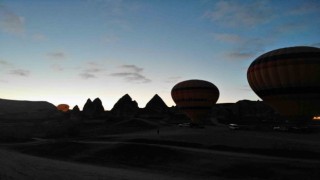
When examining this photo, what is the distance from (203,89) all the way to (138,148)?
120 ft

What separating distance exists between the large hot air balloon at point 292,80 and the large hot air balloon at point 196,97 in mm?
20204

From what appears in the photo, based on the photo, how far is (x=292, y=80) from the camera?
4847cm

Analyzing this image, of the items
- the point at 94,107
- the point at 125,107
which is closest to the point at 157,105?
the point at 125,107

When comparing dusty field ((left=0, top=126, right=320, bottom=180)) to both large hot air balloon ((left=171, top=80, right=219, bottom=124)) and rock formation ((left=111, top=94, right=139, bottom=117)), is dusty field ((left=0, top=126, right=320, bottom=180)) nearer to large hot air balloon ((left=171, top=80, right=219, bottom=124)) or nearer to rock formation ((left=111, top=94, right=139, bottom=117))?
large hot air balloon ((left=171, top=80, right=219, bottom=124))

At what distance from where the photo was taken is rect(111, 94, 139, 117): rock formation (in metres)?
133

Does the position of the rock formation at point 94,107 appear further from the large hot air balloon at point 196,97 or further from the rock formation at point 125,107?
the large hot air balloon at point 196,97

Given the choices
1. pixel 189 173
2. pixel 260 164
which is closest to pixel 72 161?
pixel 189 173

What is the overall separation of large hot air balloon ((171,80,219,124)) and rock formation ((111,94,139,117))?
59456 millimetres

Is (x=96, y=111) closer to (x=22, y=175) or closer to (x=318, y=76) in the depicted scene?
(x=318, y=76)

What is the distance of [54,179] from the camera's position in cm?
2333

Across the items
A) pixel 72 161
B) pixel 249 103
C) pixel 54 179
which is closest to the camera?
pixel 54 179

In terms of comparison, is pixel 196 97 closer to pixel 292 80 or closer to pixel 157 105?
pixel 292 80

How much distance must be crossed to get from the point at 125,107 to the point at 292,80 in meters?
94.8

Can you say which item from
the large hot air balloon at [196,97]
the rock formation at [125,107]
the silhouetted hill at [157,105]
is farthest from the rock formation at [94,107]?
the large hot air balloon at [196,97]
